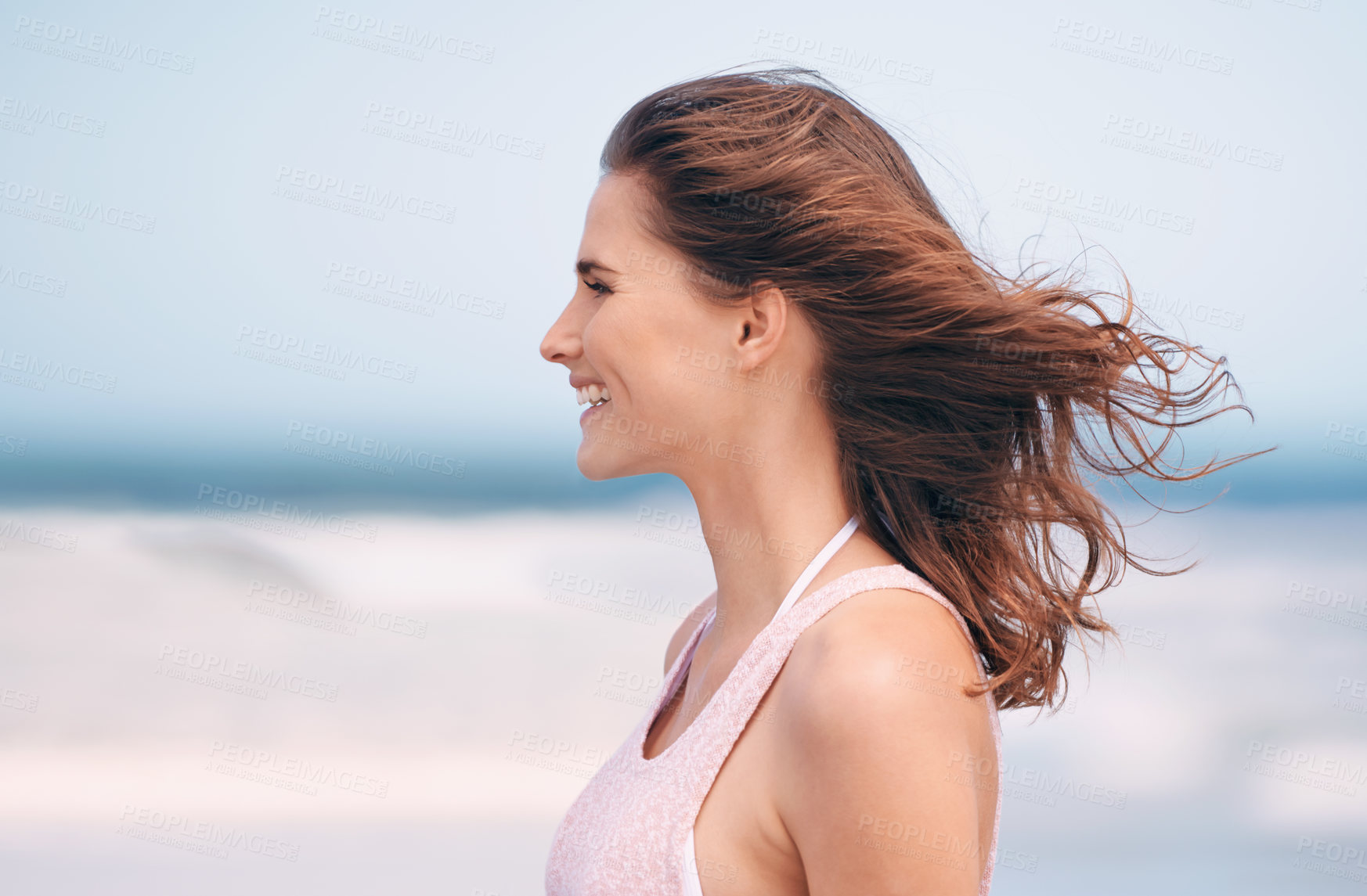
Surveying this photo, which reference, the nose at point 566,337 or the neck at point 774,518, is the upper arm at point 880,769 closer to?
the neck at point 774,518

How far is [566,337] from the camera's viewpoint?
4.12 ft

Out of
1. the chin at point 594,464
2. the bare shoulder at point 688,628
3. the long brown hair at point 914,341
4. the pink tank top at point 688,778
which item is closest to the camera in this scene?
the pink tank top at point 688,778

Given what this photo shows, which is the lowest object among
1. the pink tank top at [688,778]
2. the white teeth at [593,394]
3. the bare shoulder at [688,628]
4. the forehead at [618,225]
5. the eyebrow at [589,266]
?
the bare shoulder at [688,628]

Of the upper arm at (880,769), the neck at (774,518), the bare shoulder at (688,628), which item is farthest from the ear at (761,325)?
the bare shoulder at (688,628)

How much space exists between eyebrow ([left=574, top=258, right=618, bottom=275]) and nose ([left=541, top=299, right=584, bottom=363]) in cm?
4

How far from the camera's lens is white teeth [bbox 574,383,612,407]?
126 centimetres

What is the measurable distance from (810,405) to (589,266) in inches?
11.6

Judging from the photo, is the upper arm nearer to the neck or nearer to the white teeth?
the neck

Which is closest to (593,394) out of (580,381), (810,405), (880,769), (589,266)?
(580,381)

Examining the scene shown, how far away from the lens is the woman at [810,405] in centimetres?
108

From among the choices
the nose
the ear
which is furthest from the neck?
the nose

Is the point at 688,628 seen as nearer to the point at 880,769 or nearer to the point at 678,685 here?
the point at 678,685

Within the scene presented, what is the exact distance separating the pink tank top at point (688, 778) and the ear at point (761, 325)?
21 cm

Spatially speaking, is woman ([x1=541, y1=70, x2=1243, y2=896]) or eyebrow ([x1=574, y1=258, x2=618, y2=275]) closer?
woman ([x1=541, y1=70, x2=1243, y2=896])
